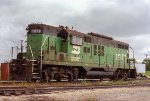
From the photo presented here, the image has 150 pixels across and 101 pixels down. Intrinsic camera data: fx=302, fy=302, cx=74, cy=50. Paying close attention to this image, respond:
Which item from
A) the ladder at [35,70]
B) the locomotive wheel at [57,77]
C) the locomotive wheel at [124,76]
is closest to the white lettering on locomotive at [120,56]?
the locomotive wheel at [124,76]

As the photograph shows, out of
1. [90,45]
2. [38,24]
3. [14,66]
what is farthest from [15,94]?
[90,45]

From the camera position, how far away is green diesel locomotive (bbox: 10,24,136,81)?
20016 millimetres

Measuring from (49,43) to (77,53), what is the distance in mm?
2909

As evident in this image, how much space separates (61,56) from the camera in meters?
21.6

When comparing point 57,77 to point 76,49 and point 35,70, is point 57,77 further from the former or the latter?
point 76,49

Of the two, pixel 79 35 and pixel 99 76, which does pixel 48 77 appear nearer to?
pixel 79 35

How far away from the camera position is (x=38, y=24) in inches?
827

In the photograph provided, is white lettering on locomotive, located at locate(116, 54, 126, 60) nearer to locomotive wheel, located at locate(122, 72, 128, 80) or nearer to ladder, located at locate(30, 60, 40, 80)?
locomotive wheel, located at locate(122, 72, 128, 80)

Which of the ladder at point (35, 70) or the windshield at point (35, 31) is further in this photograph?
the windshield at point (35, 31)

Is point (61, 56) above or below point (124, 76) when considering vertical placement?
above

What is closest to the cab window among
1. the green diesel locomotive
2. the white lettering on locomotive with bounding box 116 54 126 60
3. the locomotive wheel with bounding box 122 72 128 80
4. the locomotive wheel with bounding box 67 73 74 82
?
the green diesel locomotive

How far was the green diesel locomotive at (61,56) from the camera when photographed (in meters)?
20.0

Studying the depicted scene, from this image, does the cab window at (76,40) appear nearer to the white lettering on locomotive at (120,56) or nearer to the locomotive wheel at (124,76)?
the white lettering on locomotive at (120,56)

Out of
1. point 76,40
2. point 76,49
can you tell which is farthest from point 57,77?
point 76,40
